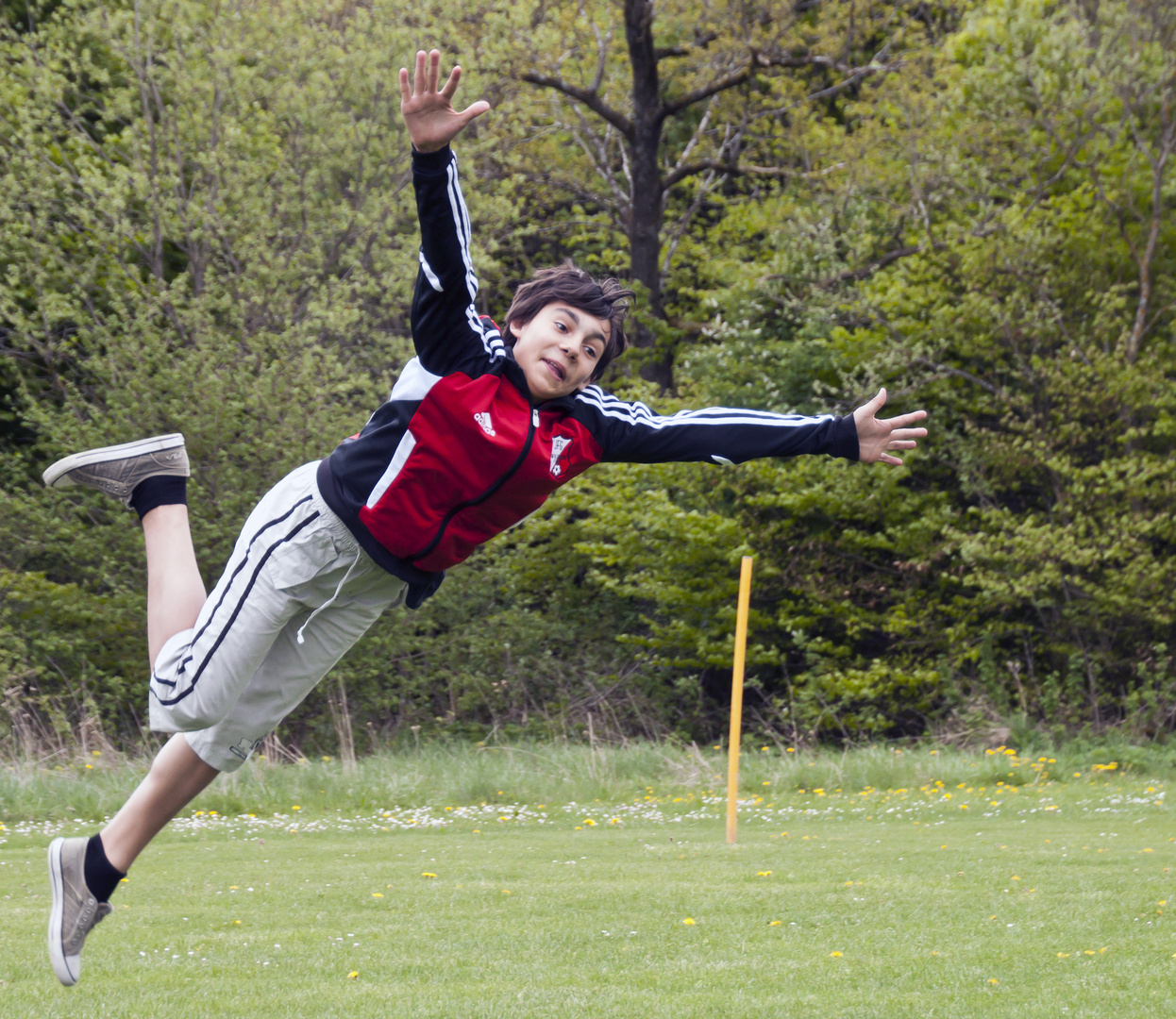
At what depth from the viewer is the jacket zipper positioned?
365cm

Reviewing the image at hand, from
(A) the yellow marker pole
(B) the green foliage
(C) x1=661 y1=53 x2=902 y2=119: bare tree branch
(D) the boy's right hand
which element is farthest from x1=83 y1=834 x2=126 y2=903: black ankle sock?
(C) x1=661 y1=53 x2=902 y2=119: bare tree branch

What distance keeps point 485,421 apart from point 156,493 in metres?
1.24

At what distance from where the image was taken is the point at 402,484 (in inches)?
142

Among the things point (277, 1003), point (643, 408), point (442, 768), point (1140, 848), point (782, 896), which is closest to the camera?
point (643, 408)

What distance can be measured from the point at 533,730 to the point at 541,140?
10.6 m

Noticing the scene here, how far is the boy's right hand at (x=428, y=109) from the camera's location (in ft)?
10.9

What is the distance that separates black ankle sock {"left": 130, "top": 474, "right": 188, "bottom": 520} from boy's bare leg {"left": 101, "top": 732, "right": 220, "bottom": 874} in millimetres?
745

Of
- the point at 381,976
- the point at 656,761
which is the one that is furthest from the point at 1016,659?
the point at 381,976

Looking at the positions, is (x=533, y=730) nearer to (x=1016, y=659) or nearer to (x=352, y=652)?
(x=352, y=652)

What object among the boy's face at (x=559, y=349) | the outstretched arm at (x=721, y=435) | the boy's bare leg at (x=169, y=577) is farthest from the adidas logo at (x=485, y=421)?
the boy's bare leg at (x=169, y=577)

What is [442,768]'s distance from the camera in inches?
501

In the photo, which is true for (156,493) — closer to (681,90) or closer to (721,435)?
(721,435)

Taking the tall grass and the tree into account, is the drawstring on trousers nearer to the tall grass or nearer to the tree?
the tall grass

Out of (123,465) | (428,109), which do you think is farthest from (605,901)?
(428,109)
